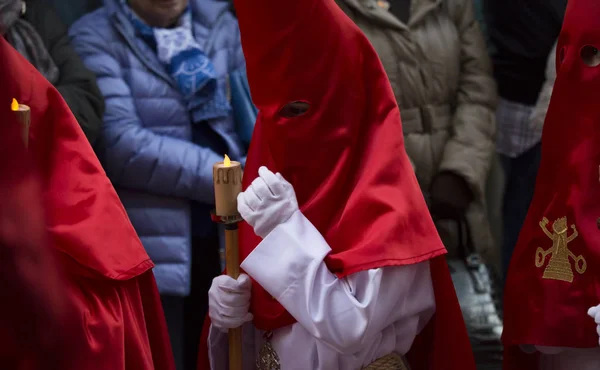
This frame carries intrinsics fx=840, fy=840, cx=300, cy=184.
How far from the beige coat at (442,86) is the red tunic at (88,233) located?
1.68 metres

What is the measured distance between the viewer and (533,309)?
2.52 meters

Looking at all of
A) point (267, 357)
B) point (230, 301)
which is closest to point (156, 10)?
point (230, 301)

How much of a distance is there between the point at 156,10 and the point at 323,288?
1.73 m

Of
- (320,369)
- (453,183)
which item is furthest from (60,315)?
Result: (453,183)

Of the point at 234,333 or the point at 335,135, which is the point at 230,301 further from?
the point at 335,135

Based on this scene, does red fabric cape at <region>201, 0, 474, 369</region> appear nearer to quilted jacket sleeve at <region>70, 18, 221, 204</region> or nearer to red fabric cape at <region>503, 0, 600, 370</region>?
red fabric cape at <region>503, 0, 600, 370</region>

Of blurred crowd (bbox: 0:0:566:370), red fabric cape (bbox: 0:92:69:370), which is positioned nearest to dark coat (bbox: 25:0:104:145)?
blurred crowd (bbox: 0:0:566:370)

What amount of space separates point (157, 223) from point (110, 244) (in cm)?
111

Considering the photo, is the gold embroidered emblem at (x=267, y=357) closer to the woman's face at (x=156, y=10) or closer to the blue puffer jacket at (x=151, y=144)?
the blue puffer jacket at (x=151, y=144)

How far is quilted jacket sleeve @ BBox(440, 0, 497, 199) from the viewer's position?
3744 millimetres

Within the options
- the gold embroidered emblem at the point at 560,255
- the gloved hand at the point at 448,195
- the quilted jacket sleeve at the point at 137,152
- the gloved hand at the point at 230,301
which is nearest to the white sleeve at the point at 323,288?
the gloved hand at the point at 230,301

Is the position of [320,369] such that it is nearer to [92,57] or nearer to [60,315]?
[60,315]

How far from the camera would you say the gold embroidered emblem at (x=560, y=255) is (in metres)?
2.42

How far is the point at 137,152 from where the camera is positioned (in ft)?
10.9
